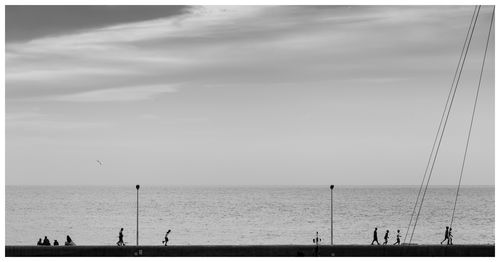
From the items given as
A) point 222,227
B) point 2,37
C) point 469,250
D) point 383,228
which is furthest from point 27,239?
point 2,37

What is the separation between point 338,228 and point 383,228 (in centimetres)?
819

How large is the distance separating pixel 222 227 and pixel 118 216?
29842 millimetres

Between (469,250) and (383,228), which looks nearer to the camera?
(469,250)

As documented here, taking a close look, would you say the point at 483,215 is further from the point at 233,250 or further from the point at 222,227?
the point at 233,250

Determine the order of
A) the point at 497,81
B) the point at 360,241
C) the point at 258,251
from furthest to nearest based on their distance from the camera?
the point at 360,241, the point at 258,251, the point at 497,81

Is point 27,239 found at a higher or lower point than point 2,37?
lower

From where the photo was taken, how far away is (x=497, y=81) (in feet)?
61.1

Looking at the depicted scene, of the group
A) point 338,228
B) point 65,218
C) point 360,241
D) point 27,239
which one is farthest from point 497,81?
point 65,218

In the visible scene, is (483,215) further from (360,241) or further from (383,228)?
(360,241)

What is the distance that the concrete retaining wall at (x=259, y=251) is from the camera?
36469mm

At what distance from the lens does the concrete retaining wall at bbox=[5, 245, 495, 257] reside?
120 ft

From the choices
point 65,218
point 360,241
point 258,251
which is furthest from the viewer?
point 65,218

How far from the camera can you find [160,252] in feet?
122

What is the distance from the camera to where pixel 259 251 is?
36344 millimetres
